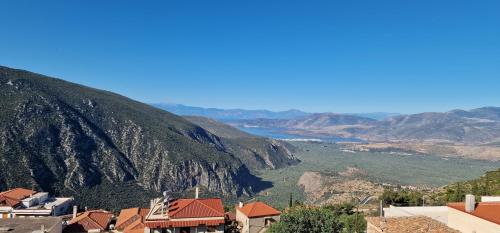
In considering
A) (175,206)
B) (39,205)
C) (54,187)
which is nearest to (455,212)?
(175,206)

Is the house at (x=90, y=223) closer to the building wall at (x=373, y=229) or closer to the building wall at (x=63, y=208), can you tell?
the building wall at (x=63, y=208)

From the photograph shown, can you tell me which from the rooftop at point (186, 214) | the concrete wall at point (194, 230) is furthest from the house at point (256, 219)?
the concrete wall at point (194, 230)

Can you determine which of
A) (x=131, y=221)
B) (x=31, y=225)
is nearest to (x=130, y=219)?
(x=131, y=221)

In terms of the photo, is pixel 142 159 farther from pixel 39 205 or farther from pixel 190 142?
pixel 39 205

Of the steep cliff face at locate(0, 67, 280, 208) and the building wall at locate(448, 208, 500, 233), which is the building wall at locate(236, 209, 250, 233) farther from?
the steep cliff face at locate(0, 67, 280, 208)

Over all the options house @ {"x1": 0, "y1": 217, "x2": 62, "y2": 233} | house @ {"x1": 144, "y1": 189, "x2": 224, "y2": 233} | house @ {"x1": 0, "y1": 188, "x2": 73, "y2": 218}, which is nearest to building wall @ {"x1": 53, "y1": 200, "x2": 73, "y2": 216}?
house @ {"x1": 0, "y1": 188, "x2": 73, "y2": 218}

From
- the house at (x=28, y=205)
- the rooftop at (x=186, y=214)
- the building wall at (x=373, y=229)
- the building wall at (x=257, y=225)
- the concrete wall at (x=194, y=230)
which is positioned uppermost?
the building wall at (x=373, y=229)

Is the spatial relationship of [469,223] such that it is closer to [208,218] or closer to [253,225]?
[208,218]
